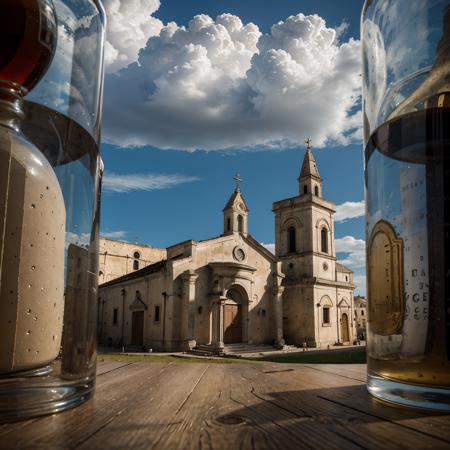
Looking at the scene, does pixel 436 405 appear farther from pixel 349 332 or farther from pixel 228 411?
pixel 349 332

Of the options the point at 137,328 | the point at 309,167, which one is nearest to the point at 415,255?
the point at 137,328

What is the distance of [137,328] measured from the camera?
2211 centimetres

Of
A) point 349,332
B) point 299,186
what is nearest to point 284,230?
point 299,186

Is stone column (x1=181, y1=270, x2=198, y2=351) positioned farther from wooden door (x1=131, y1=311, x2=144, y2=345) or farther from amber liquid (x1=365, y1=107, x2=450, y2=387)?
amber liquid (x1=365, y1=107, x2=450, y2=387)

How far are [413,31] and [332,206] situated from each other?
89.5 ft

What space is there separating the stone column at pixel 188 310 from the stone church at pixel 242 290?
0.05 metres

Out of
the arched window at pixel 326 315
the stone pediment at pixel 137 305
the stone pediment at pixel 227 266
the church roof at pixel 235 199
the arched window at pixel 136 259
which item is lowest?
the arched window at pixel 326 315

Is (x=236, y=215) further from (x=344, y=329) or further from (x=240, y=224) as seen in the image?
(x=344, y=329)

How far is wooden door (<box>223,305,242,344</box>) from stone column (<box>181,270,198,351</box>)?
2.09 m

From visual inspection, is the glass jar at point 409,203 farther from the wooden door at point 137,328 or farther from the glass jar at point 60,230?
the wooden door at point 137,328

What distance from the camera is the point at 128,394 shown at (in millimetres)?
1183

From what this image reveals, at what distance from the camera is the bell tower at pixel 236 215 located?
23250 mm

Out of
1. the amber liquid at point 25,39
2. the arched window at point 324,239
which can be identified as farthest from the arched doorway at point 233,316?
the amber liquid at point 25,39

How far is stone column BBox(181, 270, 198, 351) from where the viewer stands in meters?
19.3
